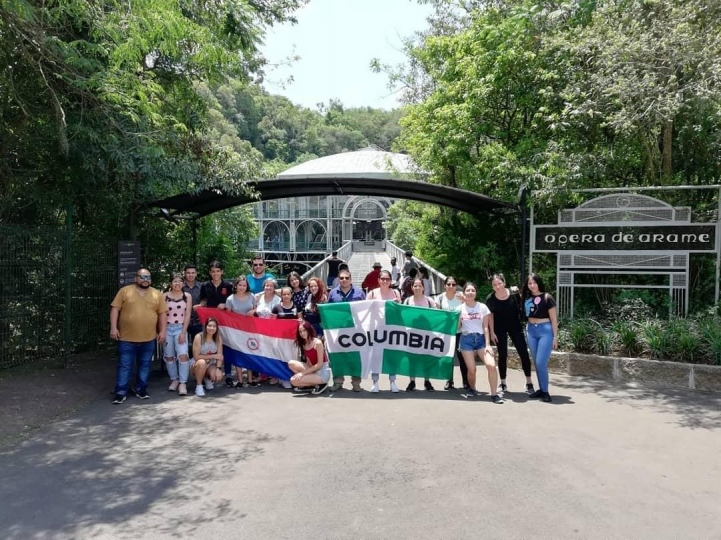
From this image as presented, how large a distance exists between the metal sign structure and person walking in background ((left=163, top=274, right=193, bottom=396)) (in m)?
6.31

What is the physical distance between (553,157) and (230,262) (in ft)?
32.4

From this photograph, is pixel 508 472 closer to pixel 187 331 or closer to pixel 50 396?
pixel 187 331

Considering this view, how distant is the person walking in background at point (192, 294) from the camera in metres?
8.79

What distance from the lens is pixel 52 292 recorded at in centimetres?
911

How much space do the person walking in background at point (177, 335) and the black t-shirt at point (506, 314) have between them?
167 inches

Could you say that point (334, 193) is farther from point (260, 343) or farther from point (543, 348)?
point (543, 348)

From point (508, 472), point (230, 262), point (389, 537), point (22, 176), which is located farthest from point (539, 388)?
point (230, 262)

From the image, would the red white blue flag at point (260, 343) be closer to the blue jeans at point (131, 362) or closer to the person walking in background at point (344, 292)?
the person walking in background at point (344, 292)

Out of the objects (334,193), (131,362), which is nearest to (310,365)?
(131,362)

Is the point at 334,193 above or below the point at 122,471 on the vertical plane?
above

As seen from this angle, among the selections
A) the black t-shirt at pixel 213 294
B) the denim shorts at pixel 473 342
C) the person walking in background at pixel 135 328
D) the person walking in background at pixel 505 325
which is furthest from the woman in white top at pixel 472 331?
the person walking in background at pixel 135 328

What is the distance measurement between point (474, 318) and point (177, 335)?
4089mm

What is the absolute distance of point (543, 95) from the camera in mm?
12594

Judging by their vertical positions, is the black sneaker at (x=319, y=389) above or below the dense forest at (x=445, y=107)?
below
